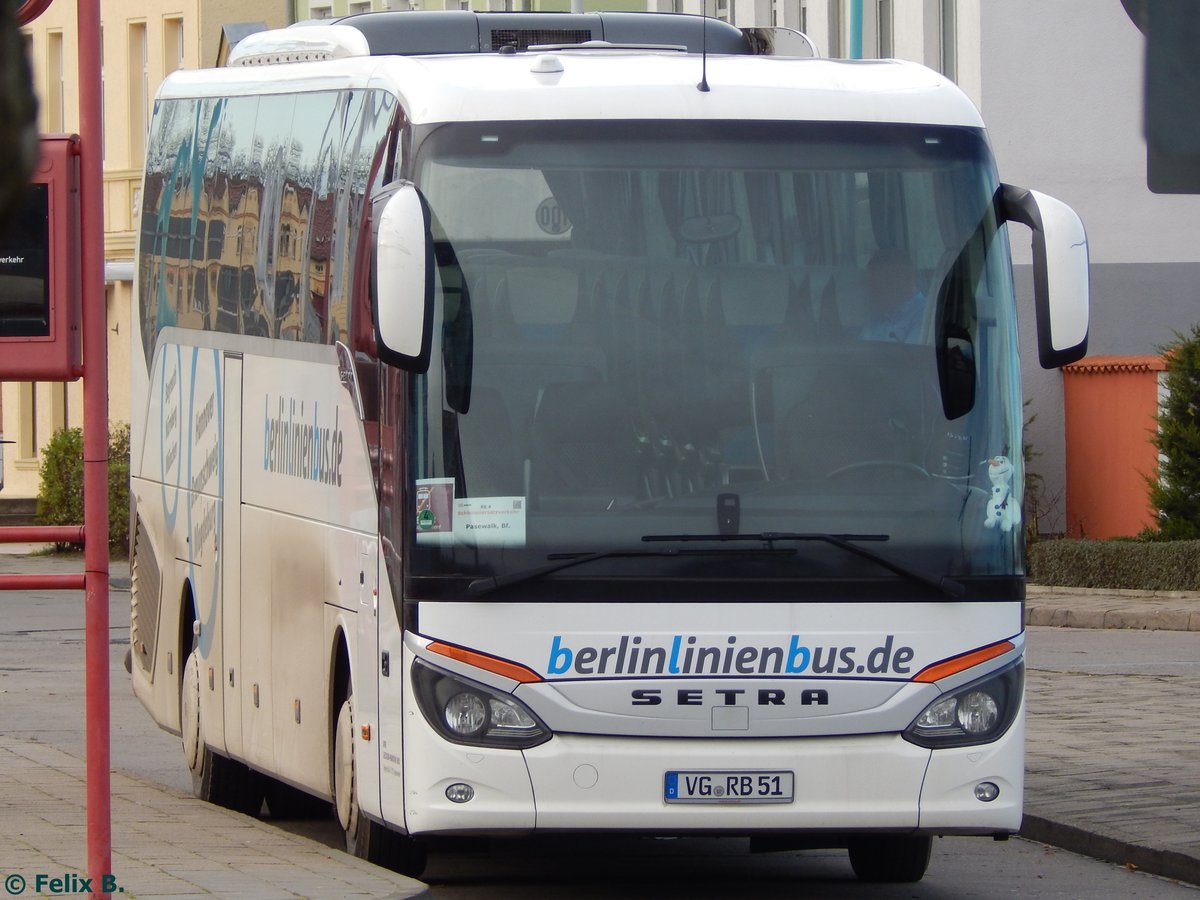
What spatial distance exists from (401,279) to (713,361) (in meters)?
1.11

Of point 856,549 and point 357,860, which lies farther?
point 357,860

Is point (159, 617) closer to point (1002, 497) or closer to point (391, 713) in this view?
point (391, 713)

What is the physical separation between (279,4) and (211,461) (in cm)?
3831

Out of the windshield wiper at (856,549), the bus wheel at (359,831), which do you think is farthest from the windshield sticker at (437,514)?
the bus wheel at (359,831)

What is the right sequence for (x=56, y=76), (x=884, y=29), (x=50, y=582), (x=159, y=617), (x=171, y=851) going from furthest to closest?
(x=56, y=76), (x=884, y=29), (x=159, y=617), (x=171, y=851), (x=50, y=582)

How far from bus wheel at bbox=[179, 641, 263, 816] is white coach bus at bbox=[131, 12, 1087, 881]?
2666mm

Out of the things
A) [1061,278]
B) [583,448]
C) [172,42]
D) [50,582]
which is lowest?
[50,582]

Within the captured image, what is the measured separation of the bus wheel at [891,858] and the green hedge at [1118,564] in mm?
17715

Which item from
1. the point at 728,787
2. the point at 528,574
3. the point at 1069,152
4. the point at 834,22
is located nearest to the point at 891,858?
the point at 728,787

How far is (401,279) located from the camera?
7.92m

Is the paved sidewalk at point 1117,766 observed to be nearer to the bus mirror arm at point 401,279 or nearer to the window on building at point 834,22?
the bus mirror arm at point 401,279

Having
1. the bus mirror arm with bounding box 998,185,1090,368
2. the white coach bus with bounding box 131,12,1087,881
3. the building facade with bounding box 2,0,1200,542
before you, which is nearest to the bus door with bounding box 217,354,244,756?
the white coach bus with bounding box 131,12,1087,881

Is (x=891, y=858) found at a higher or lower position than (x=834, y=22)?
lower

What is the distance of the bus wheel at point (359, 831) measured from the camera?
8.88 m
